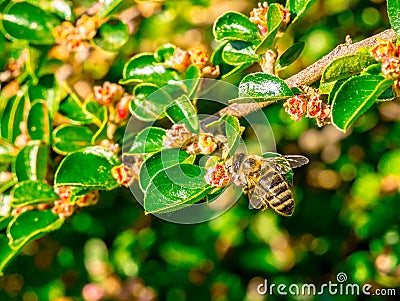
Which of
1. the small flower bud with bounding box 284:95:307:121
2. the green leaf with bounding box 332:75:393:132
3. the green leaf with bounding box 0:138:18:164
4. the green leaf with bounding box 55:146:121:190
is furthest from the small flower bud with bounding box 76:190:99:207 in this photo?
the green leaf with bounding box 332:75:393:132

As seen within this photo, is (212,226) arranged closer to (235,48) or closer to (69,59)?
(69,59)

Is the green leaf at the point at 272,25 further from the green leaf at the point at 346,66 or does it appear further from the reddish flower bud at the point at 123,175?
the reddish flower bud at the point at 123,175

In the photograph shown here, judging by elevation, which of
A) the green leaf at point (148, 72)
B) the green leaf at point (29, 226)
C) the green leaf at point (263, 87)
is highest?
the green leaf at point (263, 87)

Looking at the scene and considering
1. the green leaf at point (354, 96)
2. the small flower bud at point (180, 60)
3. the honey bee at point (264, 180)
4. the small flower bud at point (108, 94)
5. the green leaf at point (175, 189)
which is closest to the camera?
the green leaf at point (354, 96)

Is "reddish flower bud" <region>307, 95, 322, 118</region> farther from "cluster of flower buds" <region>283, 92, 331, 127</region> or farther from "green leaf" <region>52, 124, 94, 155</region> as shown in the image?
"green leaf" <region>52, 124, 94, 155</region>

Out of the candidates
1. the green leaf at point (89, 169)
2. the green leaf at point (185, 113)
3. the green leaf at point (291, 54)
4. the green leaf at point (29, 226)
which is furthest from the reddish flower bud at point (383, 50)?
the green leaf at point (29, 226)

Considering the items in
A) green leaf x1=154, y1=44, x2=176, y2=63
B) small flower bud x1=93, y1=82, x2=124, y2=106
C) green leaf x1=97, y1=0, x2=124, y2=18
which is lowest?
small flower bud x1=93, y1=82, x2=124, y2=106
